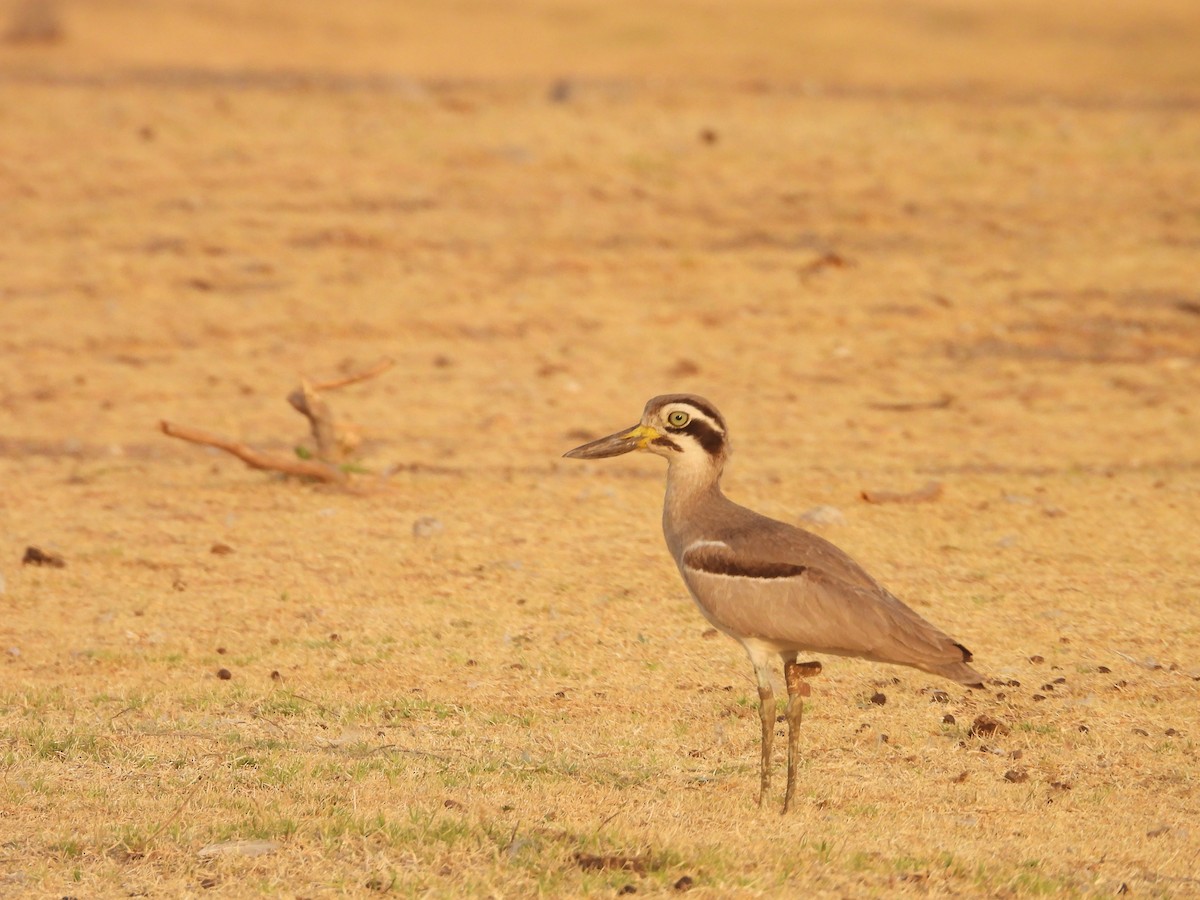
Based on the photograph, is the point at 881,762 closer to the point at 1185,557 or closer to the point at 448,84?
the point at 1185,557

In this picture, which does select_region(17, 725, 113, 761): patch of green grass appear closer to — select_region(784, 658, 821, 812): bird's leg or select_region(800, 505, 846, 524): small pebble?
select_region(784, 658, 821, 812): bird's leg

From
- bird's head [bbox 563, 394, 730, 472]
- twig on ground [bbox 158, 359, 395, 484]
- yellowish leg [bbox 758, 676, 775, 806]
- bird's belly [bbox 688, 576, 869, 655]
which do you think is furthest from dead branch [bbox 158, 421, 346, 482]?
yellowish leg [bbox 758, 676, 775, 806]

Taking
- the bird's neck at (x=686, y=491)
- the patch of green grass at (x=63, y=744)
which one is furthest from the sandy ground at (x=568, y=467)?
the bird's neck at (x=686, y=491)

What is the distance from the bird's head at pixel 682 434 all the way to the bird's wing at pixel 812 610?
20.3 inches

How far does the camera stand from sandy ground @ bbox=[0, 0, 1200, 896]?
6.09 metres

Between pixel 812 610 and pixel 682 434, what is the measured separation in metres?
1.07

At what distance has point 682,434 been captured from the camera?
6.93m

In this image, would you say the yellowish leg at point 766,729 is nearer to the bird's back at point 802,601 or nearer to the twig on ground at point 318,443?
the bird's back at point 802,601

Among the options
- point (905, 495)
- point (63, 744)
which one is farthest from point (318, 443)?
point (63, 744)

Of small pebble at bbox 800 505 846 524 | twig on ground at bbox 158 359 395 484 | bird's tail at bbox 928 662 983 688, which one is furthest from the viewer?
twig on ground at bbox 158 359 395 484

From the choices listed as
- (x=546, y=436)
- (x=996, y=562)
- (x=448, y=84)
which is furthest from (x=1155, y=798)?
(x=448, y=84)

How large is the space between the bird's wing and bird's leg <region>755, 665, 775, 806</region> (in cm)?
20

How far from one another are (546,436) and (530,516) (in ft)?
7.78

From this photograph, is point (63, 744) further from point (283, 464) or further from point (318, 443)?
point (318, 443)
